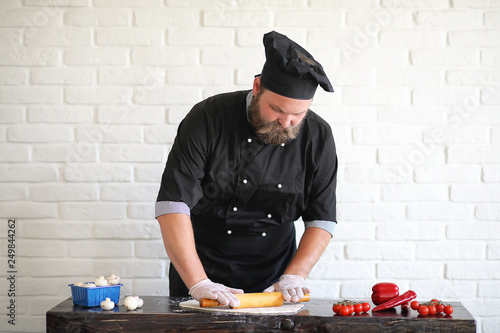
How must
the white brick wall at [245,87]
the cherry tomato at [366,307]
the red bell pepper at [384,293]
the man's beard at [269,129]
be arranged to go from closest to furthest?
the cherry tomato at [366,307], the red bell pepper at [384,293], the man's beard at [269,129], the white brick wall at [245,87]

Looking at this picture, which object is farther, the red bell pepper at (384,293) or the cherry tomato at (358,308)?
the red bell pepper at (384,293)

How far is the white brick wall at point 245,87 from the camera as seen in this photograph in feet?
9.72

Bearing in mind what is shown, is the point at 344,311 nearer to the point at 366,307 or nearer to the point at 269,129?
the point at 366,307

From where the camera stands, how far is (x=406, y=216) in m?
3.01

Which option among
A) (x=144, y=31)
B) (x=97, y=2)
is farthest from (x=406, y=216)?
(x=97, y=2)

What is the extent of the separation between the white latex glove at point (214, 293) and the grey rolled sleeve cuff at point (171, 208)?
28 centimetres

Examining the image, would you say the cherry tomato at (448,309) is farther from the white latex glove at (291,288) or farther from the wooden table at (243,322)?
the white latex glove at (291,288)

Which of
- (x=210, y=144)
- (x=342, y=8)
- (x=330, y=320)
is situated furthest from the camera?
(x=342, y=8)

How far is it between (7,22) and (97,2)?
449 mm

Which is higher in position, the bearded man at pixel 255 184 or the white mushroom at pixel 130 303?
the bearded man at pixel 255 184

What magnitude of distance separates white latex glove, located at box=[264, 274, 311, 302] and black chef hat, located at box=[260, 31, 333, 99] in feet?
2.29

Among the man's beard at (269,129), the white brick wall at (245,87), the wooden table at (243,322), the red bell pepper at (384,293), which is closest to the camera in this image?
the wooden table at (243,322)

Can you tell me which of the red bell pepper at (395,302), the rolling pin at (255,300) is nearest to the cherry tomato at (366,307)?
the red bell pepper at (395,302)

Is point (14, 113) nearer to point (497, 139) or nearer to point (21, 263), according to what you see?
point (21, 263)
